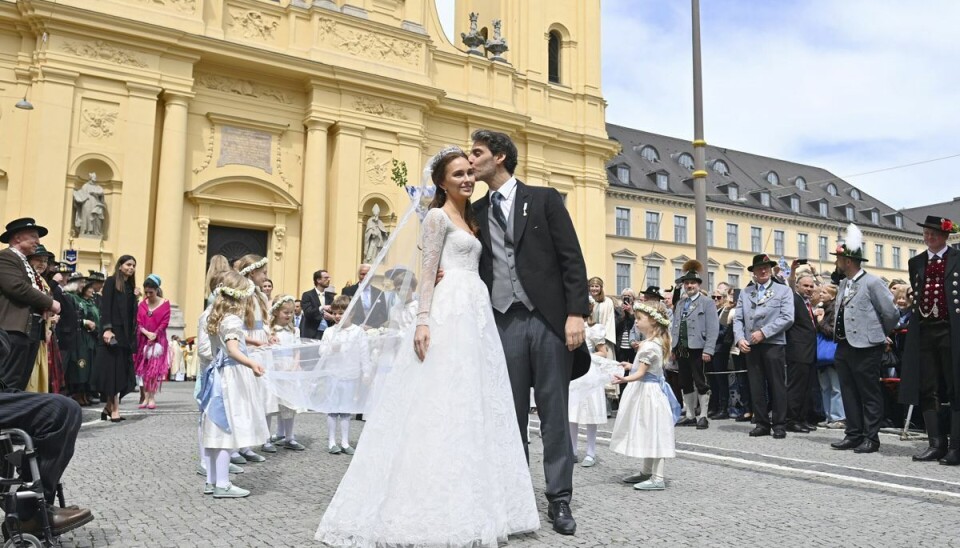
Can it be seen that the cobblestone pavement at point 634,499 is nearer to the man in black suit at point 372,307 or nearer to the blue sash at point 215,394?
the blue sash at point 215,394

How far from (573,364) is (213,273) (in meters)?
3.16

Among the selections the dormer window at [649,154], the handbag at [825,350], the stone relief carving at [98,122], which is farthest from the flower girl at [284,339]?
the dormer window at [649,154]

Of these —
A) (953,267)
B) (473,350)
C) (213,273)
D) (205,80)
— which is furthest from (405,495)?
(205,80)

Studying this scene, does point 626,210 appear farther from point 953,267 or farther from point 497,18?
point 953,267

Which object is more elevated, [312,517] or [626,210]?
[626,210]

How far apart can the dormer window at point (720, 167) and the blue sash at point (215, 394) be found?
55966 millimetres

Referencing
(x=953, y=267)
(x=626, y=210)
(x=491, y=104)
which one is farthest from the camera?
(x=626, y=210)

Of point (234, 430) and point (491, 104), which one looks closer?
point (234, 430)

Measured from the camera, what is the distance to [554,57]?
32938 mm

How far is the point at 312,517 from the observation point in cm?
452

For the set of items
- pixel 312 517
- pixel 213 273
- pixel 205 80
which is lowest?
pixel 312 517

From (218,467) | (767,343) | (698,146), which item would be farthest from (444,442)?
(698,146)

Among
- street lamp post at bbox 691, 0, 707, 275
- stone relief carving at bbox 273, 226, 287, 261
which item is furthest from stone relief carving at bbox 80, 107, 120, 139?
street lamp post at bbox 691, 0, 707, 275

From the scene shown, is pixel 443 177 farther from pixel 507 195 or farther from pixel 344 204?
pixel 344 204
